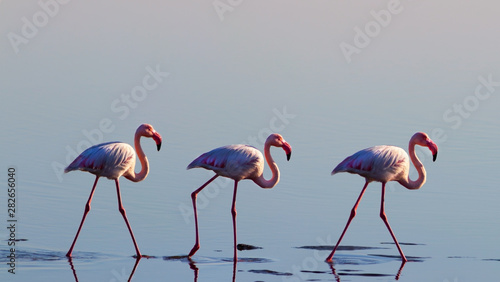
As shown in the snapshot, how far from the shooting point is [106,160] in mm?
10516

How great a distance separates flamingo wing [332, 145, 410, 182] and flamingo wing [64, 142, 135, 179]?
7.10ft

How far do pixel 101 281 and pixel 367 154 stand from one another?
11.0 ft

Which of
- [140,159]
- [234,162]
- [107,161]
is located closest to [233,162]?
[234,162]

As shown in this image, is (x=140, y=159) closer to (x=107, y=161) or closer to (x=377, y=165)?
(x=107, y=161)

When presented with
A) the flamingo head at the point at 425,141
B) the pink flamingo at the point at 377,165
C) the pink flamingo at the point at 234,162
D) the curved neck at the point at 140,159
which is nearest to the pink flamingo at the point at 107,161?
the curved neck at the point at 140,159

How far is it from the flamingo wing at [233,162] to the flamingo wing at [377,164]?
0.84 metres

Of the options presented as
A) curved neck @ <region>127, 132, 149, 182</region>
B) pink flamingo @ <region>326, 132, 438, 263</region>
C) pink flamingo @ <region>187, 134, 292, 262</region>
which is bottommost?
pink flamingo @ <region>326, 132, 438, 263</region>

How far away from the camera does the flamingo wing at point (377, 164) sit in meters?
10.9

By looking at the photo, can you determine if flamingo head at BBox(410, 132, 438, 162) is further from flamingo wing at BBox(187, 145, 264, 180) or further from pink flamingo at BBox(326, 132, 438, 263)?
flamingo wing at BBox(187, 145, 264, 180)

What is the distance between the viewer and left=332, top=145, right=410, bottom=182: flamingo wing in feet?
35.6

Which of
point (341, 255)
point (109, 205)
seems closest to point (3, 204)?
point (109, 205)

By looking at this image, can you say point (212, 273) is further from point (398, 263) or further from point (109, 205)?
point (109, 205)

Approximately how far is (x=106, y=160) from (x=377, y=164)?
2.81 metres

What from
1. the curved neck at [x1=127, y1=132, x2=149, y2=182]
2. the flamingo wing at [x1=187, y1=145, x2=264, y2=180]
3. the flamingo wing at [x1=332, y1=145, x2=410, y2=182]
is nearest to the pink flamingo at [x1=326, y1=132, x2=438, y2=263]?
the flamingo wing at [x1=332, y1=145, x2=410, y2=182]
